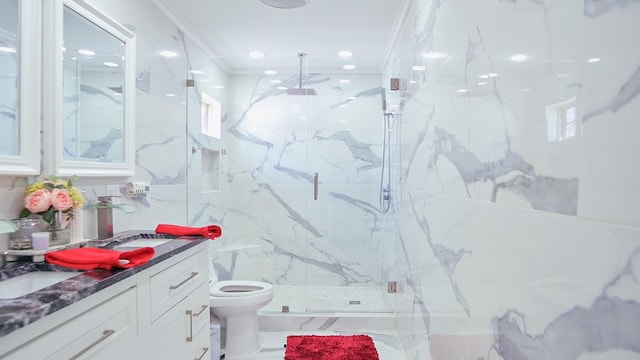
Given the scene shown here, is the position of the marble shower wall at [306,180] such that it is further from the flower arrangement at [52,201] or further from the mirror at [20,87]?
the mirror at [20,87]

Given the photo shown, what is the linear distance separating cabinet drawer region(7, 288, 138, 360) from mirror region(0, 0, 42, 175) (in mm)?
663

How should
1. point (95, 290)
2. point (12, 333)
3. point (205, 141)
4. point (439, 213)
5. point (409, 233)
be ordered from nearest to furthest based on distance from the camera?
point (12, 333), point (95, 290), point (439, 213), point (409, 233), point (205, 141)

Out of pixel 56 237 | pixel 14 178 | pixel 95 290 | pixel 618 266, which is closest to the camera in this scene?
pixel 618 266

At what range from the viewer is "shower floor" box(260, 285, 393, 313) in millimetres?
3312

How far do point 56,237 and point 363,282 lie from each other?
116 inches

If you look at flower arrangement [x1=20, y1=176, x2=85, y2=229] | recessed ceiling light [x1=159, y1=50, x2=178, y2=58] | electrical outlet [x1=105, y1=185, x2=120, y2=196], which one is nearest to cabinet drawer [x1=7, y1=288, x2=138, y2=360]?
flower arrangement [x1=20, y1=176, x2=85, y2=229]

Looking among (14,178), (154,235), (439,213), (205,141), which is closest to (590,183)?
(439,213)

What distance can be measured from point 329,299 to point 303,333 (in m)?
0.55

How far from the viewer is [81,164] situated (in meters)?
1.76

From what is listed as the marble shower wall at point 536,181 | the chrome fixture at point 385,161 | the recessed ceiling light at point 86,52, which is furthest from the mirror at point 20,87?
the chrome fixture at point 385,161

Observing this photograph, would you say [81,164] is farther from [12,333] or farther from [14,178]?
[12,333]

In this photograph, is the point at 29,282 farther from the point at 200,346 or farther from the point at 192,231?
the point at 200,346

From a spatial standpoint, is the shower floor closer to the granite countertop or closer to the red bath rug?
the red bath rug

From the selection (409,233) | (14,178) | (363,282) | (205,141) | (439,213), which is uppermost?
(205,141)
